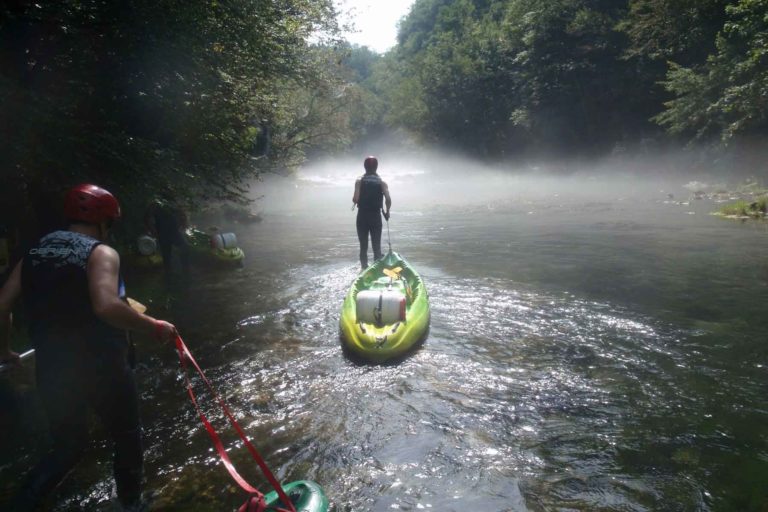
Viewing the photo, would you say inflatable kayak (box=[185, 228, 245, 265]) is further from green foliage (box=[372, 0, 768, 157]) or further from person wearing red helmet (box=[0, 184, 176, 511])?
green foliage (box=[372, 0, 768, 157])

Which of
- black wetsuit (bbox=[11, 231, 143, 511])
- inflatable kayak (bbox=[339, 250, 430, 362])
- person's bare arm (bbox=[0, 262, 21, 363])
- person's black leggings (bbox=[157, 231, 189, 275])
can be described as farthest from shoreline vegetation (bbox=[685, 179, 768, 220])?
person's bare arm (bbox=[0, 262, 21, 363])

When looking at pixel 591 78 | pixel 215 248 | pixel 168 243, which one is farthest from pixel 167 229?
pixel 591 78

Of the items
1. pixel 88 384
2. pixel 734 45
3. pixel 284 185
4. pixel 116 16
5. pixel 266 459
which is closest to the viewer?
pixel 88 384

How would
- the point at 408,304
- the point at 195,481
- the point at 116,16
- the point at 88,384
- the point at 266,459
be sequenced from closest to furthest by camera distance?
the point at 88,384, the point at 195,481, the point at 266,459, the point at 116,16, the point at 408,304

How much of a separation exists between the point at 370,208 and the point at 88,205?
668 cm

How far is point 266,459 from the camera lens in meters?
4.18

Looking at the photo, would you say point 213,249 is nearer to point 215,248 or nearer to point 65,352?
point 215,248

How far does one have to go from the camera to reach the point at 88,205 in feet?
10.3

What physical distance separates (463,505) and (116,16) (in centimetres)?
722

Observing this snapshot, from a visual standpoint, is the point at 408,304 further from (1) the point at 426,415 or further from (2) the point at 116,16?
(2) the point at 116,16

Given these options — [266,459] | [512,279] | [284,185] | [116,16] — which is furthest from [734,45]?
[284,185]

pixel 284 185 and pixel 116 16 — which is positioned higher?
pixel 116 16

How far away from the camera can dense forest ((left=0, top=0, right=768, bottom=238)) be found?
21.0 ft

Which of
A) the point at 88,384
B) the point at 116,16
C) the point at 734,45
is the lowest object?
the point at 88,384
